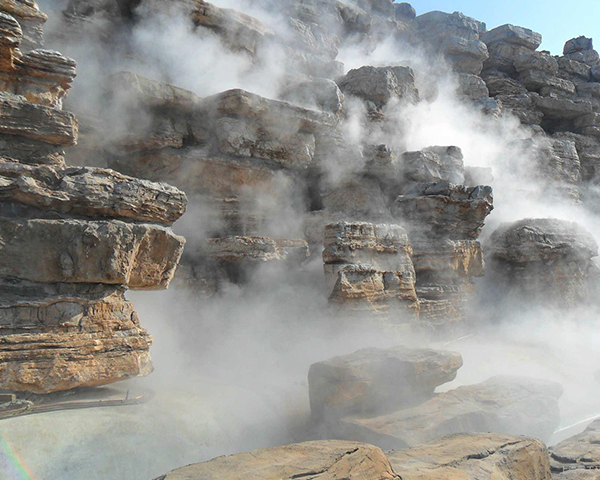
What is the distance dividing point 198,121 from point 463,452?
5.42m

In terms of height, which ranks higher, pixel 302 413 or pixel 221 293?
pixel 221 293

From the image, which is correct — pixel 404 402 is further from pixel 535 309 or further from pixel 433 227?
pixel 535 309

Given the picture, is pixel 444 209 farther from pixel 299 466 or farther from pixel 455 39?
pixel 455 39

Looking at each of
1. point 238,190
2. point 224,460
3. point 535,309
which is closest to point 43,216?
point 224,460

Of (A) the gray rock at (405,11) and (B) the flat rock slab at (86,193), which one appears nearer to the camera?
(B) the flat rock slab at (86,193)

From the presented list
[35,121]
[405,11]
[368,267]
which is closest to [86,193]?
[35,121]

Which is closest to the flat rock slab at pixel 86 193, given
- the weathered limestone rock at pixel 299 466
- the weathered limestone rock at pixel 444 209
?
the weathered limestone rock at pixel 299 466

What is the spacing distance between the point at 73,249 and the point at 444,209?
600 cm

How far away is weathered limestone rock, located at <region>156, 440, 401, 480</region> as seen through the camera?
213cm

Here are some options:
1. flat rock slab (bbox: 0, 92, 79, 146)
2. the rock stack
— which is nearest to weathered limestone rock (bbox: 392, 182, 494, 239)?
the rock stack

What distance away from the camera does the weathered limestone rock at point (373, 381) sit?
3863mm

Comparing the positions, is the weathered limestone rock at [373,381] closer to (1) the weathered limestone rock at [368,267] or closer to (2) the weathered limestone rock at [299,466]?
(2) the weathered limestone rock at [299,466]

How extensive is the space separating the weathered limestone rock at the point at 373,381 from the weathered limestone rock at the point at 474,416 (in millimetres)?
128

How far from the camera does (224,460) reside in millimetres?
2342
